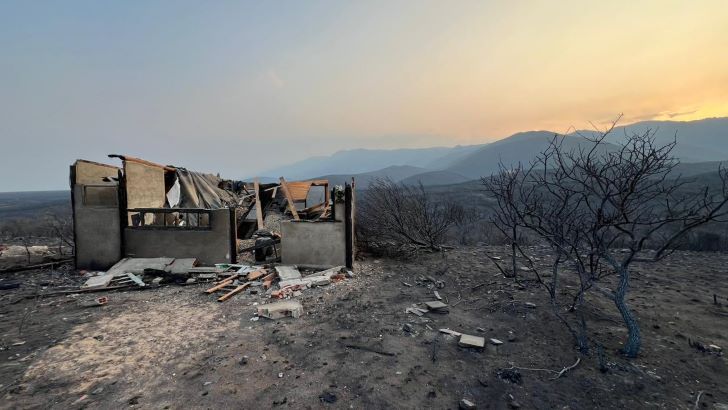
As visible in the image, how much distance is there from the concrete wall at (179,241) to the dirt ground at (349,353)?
1.57m

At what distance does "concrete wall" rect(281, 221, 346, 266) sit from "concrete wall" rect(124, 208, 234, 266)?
159cm

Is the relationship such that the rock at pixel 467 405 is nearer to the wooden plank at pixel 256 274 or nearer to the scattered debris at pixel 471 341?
the scattered debris at pixel 471 341

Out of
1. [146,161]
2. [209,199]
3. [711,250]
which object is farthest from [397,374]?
[711,250]

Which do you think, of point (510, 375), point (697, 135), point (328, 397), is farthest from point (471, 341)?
point (697, 135)

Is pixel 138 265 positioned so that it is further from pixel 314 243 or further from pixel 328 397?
pixel 328 397

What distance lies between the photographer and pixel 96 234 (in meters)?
8.11

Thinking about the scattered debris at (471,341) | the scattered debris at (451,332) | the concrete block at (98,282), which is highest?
the concrete block at (98,282)

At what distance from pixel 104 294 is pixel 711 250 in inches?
654

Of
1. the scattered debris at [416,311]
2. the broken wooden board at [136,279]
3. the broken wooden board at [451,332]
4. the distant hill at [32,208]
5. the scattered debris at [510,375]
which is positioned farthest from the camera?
the distant hill at [32,208]

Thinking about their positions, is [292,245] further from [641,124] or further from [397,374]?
[641,124]

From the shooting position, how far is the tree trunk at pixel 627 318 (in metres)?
3.83

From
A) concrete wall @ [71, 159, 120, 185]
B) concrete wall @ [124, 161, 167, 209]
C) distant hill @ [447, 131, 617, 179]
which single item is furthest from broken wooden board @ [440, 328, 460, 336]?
distant hill @ [447, 131, 617, 179]

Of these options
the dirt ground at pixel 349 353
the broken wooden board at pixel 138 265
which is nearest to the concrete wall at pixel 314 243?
the dirt ground at pixel 349 353

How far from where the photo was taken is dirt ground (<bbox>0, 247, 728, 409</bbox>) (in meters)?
3.31
